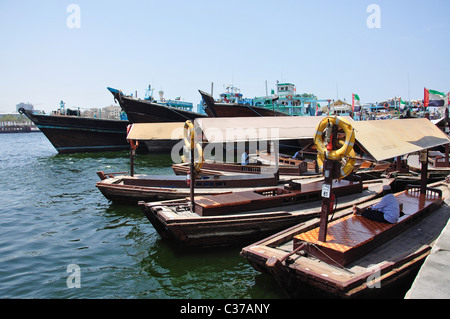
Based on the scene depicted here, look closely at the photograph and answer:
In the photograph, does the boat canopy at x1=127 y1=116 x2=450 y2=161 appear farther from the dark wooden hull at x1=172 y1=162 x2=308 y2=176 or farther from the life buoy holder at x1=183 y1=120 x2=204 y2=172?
the dark wooden hull at x1=172 y1=162 x2=308 y2=176

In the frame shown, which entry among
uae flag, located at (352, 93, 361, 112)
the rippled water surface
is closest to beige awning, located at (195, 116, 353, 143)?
the rippled water surface

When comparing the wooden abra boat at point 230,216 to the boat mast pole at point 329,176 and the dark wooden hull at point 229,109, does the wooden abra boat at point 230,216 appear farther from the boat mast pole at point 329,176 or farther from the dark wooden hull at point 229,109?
the dark wooden hull at point 229,109

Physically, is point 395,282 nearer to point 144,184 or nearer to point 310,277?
point 310,277

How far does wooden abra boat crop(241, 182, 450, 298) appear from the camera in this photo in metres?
5.46

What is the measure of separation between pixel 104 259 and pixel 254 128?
22.0 ft

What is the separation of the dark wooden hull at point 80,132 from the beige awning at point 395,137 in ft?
106

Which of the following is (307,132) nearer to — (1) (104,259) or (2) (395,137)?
(2) (395,137)

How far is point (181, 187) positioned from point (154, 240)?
371cm

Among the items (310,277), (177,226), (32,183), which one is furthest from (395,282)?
(32,183)

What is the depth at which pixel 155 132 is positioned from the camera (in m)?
14.3

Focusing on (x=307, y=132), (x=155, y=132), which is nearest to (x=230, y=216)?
(x=307, y=132)

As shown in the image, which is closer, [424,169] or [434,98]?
[424,169]

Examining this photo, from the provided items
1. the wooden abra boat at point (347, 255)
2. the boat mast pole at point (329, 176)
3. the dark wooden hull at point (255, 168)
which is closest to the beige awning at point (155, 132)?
the dark wooden hull at point (255, 168)

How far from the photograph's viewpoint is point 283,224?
9.08m
